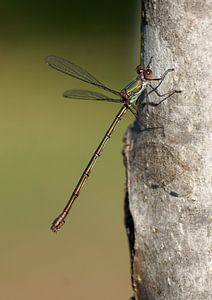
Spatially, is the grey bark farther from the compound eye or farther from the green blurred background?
the green blurred background

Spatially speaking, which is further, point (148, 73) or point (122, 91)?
point (122, 91)

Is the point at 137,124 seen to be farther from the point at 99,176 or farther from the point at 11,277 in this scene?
the point at 99,176

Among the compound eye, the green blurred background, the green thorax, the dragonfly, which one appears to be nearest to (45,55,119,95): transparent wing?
the dragonfly

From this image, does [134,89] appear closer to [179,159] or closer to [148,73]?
[148,73]

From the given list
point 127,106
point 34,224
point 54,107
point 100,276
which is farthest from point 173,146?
point 54,107

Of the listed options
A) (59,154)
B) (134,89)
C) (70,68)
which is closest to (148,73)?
(134,89)

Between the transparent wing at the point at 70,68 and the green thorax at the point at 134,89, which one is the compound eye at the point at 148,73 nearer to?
the green thorax at the point at 134,89

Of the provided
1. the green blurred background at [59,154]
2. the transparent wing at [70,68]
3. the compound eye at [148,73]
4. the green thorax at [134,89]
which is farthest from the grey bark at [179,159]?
the green blurred background at [59,154]
